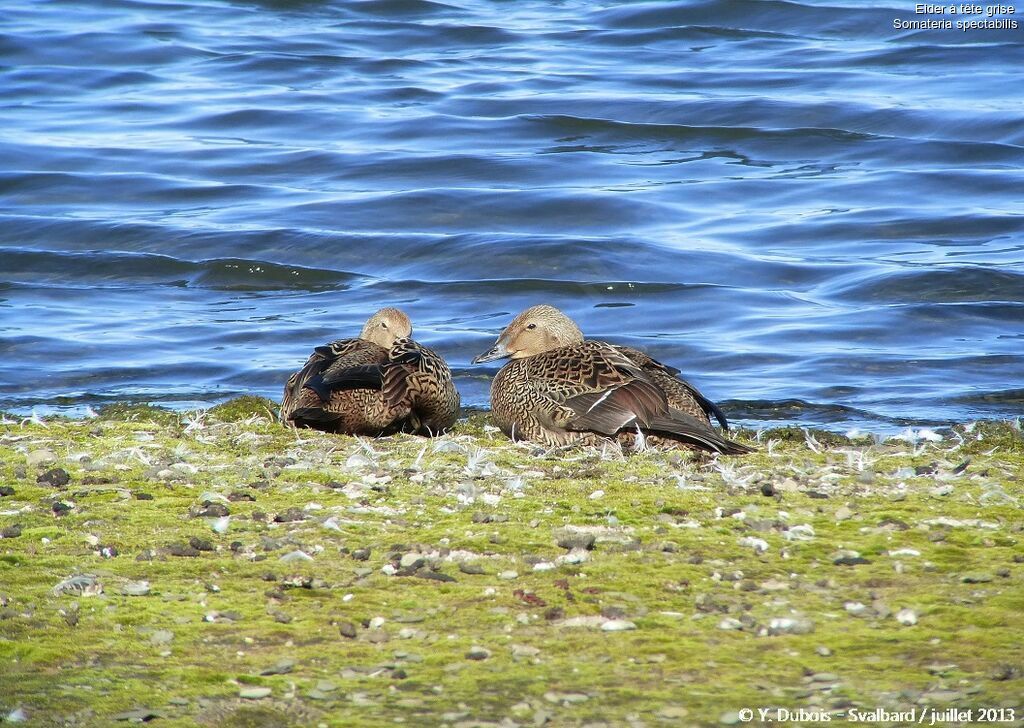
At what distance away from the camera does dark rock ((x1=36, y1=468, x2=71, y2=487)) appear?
18.8 ft

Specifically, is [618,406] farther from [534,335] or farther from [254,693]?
[254,693]

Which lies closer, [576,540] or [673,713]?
[673,713]

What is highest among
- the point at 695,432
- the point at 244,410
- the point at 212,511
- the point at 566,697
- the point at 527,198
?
the point at 566,697

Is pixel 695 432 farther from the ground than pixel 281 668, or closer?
closer

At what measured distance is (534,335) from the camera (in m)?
9.29

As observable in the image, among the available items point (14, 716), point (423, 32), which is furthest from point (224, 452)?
point (423, 32)

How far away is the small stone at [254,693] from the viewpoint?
147 inches

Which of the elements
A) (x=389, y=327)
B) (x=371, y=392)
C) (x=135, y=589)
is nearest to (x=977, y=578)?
(x=135, y=589)

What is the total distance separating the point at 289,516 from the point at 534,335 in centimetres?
420

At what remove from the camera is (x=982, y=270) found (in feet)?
45.9

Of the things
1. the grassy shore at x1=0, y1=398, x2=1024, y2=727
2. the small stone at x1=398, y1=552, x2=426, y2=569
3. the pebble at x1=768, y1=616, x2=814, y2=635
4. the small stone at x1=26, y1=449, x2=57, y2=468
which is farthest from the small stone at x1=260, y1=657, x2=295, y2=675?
the small stone at x1=26, y1=449, x2=57, y2=468

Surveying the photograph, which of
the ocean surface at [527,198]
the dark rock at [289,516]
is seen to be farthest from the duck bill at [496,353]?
the dark rock at [289,516]

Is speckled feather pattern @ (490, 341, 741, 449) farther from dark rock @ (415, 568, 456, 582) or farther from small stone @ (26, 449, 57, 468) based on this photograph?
dark rock @ (415, 568, 456, 582)

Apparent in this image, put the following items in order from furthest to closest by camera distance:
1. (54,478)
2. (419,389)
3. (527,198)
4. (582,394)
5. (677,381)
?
(527,198) → (419,389) → (677,381) → (582,394) → (54,478)
